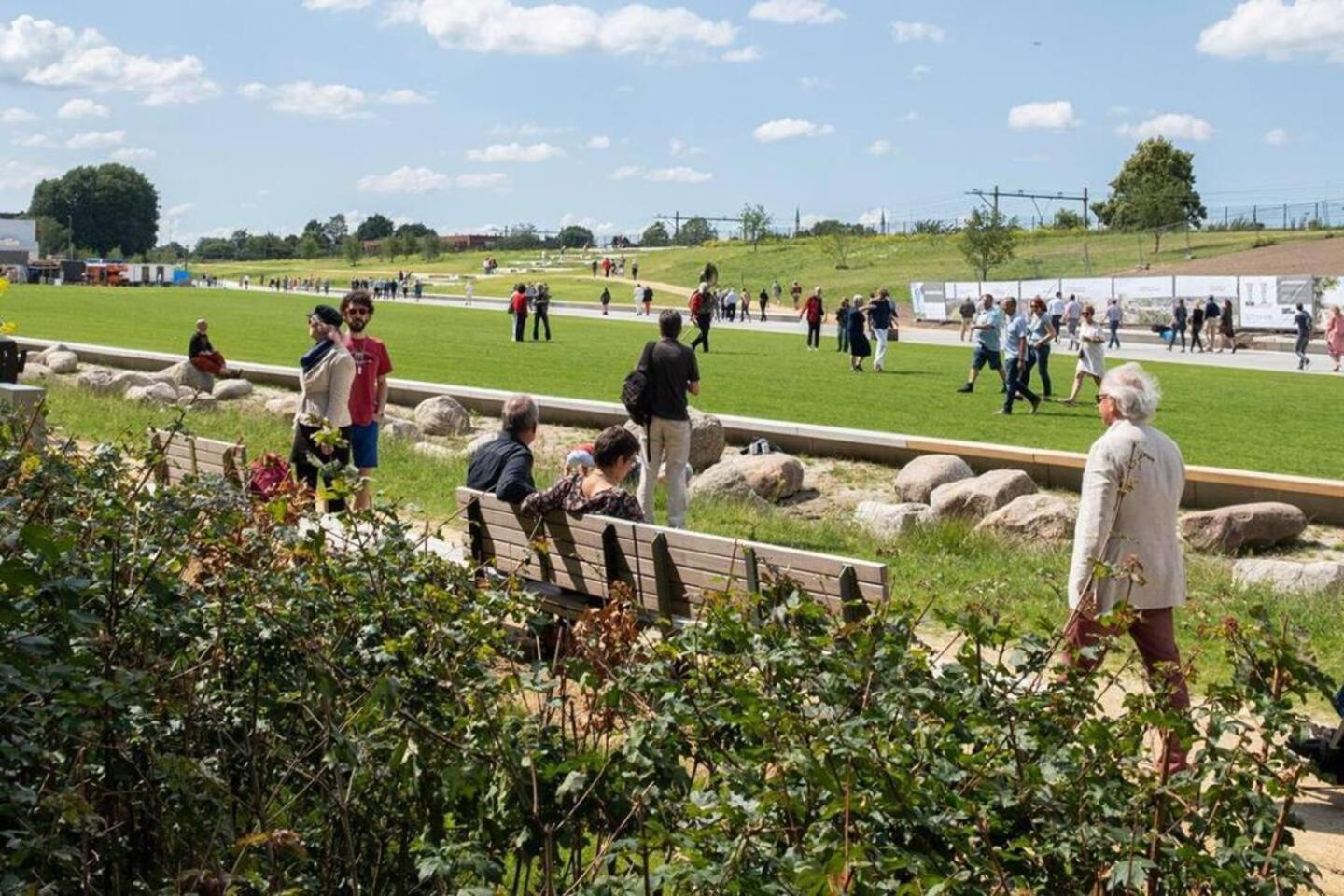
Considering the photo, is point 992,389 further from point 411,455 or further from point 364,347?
point 364,347

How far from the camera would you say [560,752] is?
3.44 m

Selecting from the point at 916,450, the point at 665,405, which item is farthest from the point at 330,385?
the point at 916,450

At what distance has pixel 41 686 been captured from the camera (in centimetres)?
285

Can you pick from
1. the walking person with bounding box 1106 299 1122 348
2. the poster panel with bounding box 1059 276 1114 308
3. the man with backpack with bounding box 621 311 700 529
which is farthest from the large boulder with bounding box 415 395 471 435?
the poster panel with bounding box 1059 276 1114 308

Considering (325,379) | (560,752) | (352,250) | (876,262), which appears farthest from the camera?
(352,250)

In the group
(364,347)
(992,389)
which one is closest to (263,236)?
(992,389)

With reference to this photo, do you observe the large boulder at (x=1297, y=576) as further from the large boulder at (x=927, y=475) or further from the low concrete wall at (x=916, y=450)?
the large boulder at (x=927, y=475)

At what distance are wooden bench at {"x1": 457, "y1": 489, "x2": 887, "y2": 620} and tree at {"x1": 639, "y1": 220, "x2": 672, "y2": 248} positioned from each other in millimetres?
132579

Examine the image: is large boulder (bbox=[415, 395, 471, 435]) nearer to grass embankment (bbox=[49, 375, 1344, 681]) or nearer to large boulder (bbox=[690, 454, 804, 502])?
grass embankment (bbox=[49, 375, 1344, 681])

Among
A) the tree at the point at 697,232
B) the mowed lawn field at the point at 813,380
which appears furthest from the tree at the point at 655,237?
the mowed lawn field at the point at 813,380

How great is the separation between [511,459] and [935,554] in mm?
3991

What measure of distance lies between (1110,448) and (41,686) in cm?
465

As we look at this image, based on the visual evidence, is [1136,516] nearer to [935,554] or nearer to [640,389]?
[935,554]

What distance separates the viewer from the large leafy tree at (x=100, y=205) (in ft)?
574
